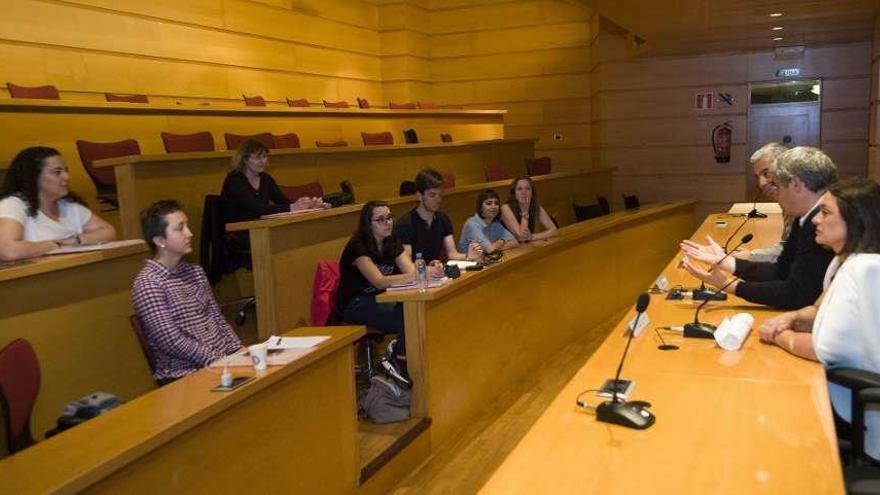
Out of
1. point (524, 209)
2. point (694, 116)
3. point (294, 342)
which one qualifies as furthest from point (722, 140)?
point (294, 342)

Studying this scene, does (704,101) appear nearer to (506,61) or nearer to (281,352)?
(506,61)

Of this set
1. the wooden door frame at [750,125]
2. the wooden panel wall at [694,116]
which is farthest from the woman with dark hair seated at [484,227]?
the wooden door frame at [750,125]

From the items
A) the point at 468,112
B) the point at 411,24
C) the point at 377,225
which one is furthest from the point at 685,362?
the point at 411,24

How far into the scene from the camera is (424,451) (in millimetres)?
3168

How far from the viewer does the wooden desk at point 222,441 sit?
1556 millimetres

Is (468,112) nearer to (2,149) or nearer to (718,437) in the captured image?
(2,149)

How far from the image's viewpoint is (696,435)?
1627 millimetres

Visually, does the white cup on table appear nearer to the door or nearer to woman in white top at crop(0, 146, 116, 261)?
woman in white top at crop(0, 146, 116, 261)

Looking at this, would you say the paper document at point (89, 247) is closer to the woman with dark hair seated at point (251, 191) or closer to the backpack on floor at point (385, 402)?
the woman with dark hair seated at point (251, 191)

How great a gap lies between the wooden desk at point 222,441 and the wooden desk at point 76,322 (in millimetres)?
736

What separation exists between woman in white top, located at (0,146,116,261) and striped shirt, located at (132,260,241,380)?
58 centimetres

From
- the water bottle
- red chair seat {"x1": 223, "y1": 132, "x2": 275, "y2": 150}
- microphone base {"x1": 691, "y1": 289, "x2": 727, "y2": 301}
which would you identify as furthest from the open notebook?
red chair seat {"x1": 223, "y1": 132, "x2": 275, "y2": 150}

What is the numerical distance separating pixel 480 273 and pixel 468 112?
5.53 m

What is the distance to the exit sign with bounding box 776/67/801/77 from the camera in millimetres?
8213
